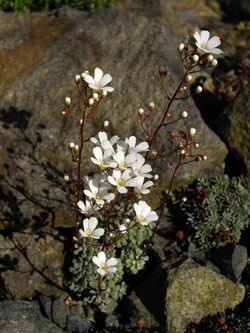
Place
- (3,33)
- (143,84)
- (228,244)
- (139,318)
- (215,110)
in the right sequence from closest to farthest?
(139,318) → (228,244) → (143,84) → (3,33) → (215,110)

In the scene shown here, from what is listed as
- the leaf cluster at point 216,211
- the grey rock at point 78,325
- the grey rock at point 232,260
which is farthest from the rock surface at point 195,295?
the grey rock at point 78,325

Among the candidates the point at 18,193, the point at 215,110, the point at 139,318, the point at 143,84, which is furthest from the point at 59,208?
the point at 215,110

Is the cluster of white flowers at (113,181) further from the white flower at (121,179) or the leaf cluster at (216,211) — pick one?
the leaf cluster at (216,211)

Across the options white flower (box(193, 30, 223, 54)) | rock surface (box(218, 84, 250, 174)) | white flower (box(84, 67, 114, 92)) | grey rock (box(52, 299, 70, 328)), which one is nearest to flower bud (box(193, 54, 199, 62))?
white flower (box(193, 30, 223, 54))

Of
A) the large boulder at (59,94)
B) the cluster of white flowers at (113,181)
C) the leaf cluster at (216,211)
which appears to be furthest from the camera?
the leaf cluster at (216,211)

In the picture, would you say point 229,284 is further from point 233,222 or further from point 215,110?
point 215,110

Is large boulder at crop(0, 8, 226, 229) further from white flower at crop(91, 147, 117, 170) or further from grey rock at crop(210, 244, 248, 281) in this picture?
white flower at crop(91, 147, 117, 170)
